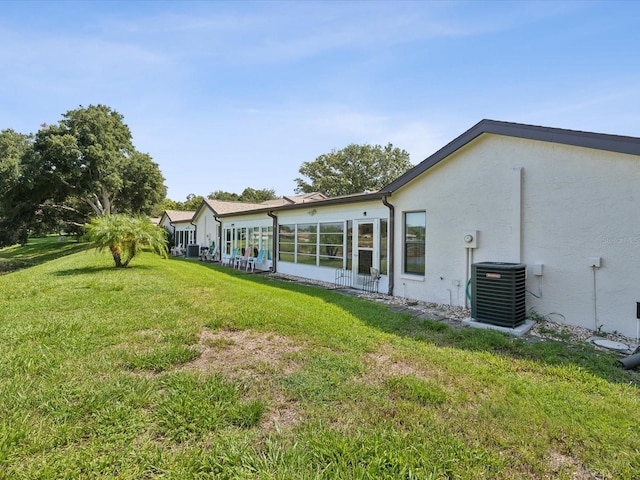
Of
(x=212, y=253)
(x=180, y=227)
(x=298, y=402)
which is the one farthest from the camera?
(x=180, y=227)

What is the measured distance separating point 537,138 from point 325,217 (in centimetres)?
674

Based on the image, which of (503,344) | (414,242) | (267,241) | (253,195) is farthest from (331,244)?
(253,195)

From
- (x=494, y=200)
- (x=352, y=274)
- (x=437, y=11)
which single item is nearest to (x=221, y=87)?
(x=437, y=11)

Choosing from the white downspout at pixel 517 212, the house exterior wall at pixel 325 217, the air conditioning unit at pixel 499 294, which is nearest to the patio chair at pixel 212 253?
the house exterior wall at pixel 325 217

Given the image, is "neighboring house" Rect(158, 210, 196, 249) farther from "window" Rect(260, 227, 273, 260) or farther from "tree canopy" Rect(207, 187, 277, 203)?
"tree canopy" Rect(207, 187, 277, 203)

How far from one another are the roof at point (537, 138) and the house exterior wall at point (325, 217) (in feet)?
5.44

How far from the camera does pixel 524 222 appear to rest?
638 centimetres

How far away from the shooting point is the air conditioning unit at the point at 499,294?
570cm

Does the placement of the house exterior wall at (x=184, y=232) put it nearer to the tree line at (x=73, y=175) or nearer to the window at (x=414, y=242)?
the tree line at (x=73, y=175)

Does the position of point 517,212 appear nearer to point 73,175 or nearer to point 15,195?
point 73,175

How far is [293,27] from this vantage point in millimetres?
8281

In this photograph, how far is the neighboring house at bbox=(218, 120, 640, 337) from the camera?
533cm

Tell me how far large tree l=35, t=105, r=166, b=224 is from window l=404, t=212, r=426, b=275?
20.5 metres

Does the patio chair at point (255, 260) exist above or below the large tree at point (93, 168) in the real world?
below
